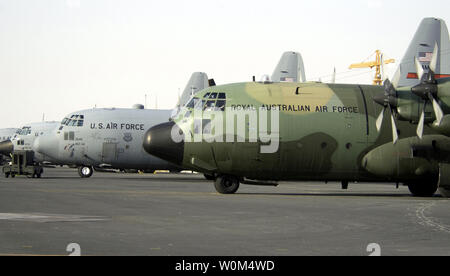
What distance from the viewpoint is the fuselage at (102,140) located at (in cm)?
5016

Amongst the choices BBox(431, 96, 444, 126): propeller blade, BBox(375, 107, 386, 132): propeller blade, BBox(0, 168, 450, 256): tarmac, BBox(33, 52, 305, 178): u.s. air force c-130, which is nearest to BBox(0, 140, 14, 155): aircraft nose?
BBox(33, 52, 305, 178): u.s. air force c-130

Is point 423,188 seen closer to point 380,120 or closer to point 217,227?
point 380,120

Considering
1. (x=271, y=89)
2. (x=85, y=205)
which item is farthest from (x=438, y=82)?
(x=85, y=205)

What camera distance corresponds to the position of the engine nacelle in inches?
1193

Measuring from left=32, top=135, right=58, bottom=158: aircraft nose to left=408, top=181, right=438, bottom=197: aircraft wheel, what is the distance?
29.9 meters

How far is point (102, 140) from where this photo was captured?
164 ft

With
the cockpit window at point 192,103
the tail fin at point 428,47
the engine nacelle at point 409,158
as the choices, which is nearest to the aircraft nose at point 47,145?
the cockpit window at point 192,103

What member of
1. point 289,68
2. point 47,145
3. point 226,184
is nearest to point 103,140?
point 47,145

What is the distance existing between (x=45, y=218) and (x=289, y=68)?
46.9 metres

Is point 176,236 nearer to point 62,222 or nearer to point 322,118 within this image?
point 62,222

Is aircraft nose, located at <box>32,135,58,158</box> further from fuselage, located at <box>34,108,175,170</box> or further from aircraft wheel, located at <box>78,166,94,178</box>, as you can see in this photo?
aircraft wheel, located at <box>78,166,94,178</box>

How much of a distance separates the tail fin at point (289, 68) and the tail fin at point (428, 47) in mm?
17910

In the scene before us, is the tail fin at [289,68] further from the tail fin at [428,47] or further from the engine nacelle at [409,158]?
the engine nacelle at [409,158]
